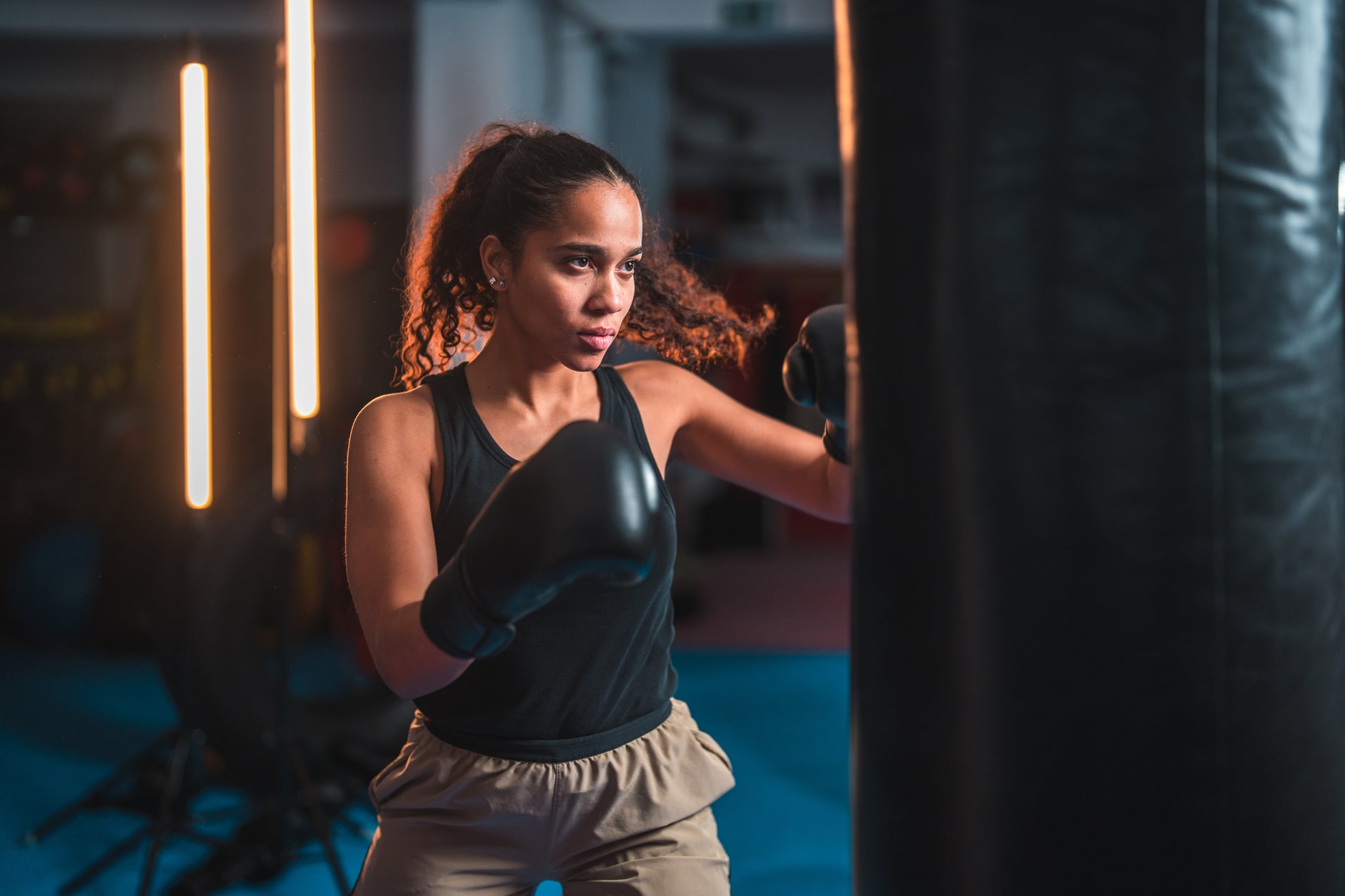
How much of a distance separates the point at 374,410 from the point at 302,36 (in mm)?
1117

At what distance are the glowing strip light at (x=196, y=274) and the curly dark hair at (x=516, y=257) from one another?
120 cm

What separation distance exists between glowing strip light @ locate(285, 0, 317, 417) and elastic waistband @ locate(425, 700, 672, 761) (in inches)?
46.3

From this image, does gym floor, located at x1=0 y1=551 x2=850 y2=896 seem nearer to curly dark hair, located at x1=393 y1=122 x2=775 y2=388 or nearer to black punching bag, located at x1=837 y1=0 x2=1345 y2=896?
curly dark hair, located at x1=393 y1=122 x2=775 y2=388

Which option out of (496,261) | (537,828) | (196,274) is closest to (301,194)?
(196,274)

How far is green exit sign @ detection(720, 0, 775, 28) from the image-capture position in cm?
560

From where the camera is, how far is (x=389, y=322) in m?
1.57

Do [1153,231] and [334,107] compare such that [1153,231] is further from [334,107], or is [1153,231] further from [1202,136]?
[334,107]

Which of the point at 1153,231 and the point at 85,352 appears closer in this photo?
the point at 1153,231

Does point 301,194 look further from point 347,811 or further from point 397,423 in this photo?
point 347,811

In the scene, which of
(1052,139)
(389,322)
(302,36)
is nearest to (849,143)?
(1052,139)

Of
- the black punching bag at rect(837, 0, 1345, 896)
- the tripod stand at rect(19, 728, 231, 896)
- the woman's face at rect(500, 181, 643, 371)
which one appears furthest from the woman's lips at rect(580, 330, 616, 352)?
the tripod stand at rect(19, 728, 231, 896)

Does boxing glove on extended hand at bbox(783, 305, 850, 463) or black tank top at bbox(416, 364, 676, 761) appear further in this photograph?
boxing glove on extended hand at bbox(783, 305, 850, 463)

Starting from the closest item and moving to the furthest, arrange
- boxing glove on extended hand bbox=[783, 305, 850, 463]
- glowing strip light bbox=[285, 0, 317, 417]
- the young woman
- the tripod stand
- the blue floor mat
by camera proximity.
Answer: the young woman
boxing glove on extended hand bbox=[783, 305, 850, 463]
glowing strip light bbox=[285, 0, 317, 417]
the tripod stand
the blue floor mat

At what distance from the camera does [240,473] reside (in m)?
3.45
